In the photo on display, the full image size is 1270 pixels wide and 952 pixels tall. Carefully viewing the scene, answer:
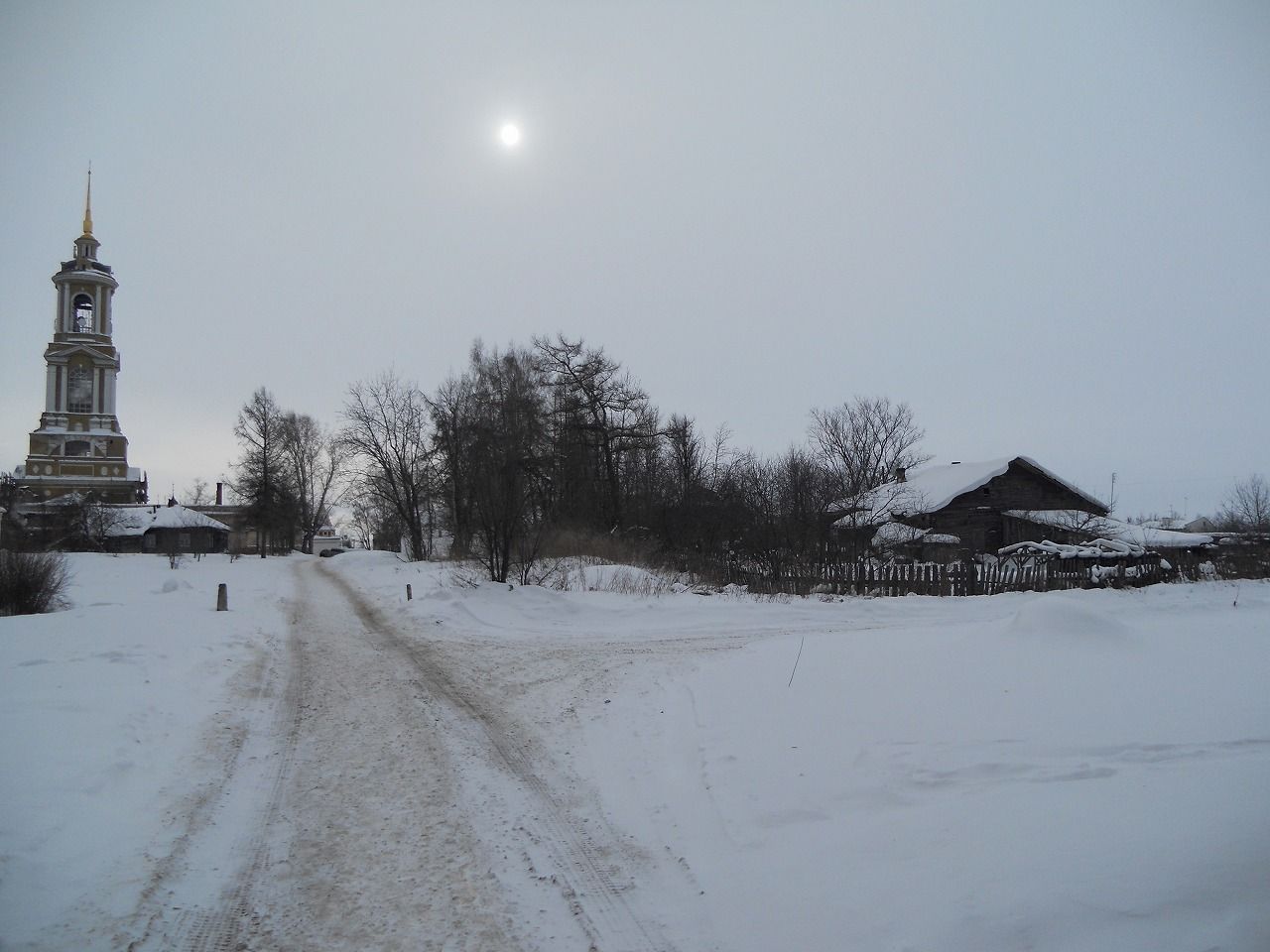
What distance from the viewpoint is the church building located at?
67.0m

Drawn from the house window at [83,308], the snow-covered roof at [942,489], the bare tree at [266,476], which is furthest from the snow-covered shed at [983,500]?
the house window at [83,308]

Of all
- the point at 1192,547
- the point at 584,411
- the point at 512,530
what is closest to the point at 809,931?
the point at 512,530

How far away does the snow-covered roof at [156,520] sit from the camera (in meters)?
58.1

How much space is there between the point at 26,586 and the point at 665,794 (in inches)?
598

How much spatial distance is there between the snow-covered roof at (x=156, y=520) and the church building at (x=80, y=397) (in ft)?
30.8

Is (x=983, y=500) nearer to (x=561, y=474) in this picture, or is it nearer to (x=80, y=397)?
(x=561, y=474)

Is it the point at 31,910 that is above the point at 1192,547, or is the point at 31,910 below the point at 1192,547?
below

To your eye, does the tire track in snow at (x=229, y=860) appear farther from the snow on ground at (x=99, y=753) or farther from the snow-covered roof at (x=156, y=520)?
the snow-covered roof at (x=156, y=520)

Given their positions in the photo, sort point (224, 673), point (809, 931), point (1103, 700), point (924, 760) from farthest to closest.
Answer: point (224, 673) → point (1103, 700) → point (924, 760) → point (809, 931)

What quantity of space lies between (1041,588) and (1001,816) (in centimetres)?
1605

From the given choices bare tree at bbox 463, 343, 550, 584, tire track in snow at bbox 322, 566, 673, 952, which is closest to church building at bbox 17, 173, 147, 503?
bare tree at bbox 463, 343, 550, 584

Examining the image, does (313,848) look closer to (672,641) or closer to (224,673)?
(224,673)

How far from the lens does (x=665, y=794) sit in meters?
5.61

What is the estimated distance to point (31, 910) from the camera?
12.2 ft
